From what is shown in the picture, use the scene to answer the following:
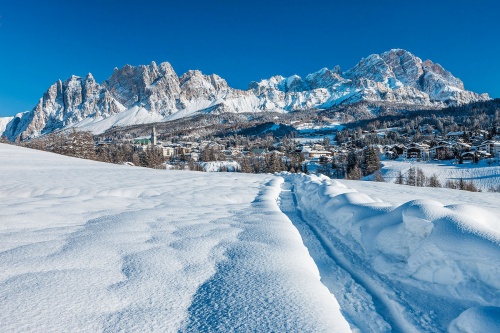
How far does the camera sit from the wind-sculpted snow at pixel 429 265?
7.90ft

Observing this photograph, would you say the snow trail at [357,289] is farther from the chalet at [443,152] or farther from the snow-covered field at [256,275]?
the chalet at [443,152]

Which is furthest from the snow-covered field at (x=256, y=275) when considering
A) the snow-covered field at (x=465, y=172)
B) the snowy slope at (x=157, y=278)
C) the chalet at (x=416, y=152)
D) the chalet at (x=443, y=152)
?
the chalet at (x=416, y=152)

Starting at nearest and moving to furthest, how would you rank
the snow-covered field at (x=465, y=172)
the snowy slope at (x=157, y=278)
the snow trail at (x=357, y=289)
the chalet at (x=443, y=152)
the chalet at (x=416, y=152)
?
the snowy slope at (x=157, y=278) < the snow trail at (x=357, y=289) < the snow-covered field at (x=465, y=172) < the chalet at (x=443, y=152) < the chalet at (x=416, y=152)

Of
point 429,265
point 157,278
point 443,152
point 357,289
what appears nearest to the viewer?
point 157,278

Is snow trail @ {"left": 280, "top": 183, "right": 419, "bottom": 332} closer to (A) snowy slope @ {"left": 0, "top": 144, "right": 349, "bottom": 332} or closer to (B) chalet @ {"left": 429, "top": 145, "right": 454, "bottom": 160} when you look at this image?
(A) snowy slope @ {"left": 0, "top": 144, "right": 349, "bottom": 332}

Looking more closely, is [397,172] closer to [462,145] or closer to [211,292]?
[462,145]

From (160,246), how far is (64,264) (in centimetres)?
106

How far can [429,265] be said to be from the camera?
3008 mm

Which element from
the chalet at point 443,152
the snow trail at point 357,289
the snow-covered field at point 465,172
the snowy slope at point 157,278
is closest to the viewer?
the snowy slope at point 157,278

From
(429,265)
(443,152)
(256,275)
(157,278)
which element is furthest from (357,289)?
(443,152)

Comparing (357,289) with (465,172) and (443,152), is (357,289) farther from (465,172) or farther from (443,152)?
(443,152)

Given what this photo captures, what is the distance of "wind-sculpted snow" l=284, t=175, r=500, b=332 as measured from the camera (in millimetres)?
2408

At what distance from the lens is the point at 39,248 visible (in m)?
3.24

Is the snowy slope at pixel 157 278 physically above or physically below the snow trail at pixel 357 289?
above
